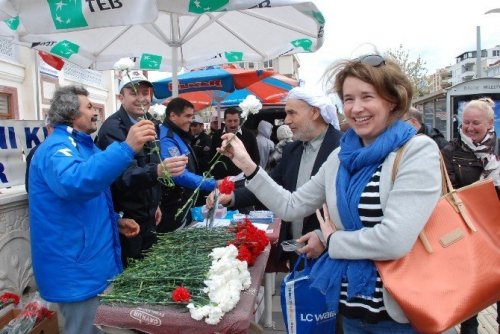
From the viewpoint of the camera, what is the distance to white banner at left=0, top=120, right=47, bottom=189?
326 cm

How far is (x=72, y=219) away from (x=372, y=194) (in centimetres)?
150

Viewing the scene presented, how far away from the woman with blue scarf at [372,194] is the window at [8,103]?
8.80 meters

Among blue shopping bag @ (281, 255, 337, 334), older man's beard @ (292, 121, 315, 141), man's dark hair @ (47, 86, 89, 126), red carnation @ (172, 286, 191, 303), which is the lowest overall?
blue shopping bag @ (281, 255, 337, 334)

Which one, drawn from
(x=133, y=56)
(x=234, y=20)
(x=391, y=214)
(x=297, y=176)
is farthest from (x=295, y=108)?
(x=133, y=56)

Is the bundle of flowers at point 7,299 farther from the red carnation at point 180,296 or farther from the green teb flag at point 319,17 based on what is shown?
the green teb flag at point 319,17

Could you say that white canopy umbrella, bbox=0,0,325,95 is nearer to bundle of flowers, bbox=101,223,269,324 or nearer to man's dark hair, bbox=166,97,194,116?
man's dark hair, bbox=166,97,194,116

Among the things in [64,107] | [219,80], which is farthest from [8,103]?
[64,107]

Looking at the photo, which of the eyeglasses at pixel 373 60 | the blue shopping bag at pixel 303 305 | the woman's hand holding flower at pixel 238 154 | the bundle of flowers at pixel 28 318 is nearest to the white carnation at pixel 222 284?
the blue shopping bag at pixel 303 305

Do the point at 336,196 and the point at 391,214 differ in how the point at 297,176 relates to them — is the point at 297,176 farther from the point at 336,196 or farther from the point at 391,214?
the point at 391,214

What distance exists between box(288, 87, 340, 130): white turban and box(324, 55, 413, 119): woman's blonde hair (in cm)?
107

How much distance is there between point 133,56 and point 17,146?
2362 millimetres

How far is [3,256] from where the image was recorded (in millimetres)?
2570

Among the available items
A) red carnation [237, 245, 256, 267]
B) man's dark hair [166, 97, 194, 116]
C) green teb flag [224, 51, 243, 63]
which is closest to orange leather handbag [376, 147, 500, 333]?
red carnation [237, 245, 256, 267]

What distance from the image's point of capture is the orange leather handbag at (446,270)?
137 centimetres
